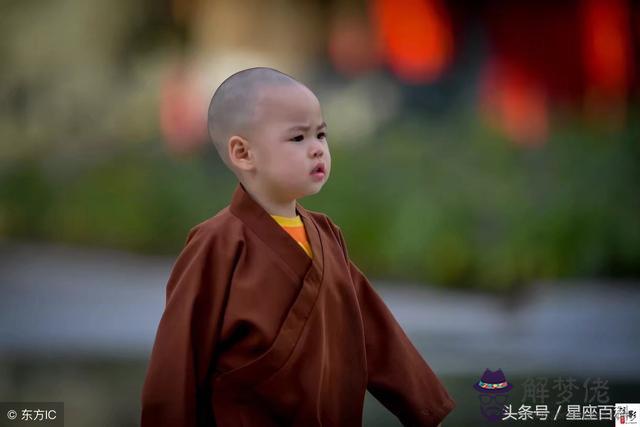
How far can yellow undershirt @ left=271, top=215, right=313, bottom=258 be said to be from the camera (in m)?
1.67

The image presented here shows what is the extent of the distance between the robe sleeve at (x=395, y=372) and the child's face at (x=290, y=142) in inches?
9.8

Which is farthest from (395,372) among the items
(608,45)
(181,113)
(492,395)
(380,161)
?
(608,45)

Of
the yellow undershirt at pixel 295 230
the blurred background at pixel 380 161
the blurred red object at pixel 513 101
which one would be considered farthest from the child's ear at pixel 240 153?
the blurred red object at pixel 513 101

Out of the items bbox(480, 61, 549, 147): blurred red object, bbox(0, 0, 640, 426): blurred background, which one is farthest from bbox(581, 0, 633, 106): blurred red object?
bbox(480, 61, 549, 147): blurred red object

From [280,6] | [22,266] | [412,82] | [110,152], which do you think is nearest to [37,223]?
[22,266]

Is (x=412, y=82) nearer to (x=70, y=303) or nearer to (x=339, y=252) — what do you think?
(x=70, y=303)

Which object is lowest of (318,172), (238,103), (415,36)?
(318,172)

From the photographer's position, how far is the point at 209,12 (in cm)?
346

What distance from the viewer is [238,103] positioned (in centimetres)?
161

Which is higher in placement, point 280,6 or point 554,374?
point 280,6

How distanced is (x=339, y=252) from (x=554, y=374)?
1810mm

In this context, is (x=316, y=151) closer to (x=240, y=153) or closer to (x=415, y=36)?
(x=240, y=153)

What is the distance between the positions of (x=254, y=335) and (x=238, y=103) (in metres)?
0.41

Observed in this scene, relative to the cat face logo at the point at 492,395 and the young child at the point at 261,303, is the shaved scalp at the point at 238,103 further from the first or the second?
the cat face logo at the point at 492,395
